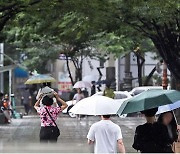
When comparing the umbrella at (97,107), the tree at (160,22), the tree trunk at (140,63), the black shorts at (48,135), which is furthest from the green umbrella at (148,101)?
the tree trunk at (140,63)

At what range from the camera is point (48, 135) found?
11.1 m

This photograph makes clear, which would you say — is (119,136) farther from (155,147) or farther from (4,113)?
(4,113)

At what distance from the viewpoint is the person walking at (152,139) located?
822 cm

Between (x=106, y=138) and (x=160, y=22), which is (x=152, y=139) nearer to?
(x=106, y=138)

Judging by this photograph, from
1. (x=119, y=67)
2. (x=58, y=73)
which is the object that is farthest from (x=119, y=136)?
(x=58, y=73)

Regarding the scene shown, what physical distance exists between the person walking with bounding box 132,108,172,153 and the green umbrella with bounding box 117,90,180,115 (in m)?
0.34

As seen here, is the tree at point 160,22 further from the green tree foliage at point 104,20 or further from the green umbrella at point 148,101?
the green umbrella at point 148,101

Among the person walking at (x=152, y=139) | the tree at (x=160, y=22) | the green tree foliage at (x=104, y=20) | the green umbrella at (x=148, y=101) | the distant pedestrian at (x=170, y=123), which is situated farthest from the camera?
the green tree foliage at (x=104, y=20)

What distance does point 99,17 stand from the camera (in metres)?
21.2

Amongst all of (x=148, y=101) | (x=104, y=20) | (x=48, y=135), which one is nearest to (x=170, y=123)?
(x=148, y=101)

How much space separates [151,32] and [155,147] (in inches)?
596

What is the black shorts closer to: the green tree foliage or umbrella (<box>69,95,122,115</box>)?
umbrella (<box>69,95,122,115</box>)

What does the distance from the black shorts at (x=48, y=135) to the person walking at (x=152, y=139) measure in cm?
293

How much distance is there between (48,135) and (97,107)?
82.4 inches
